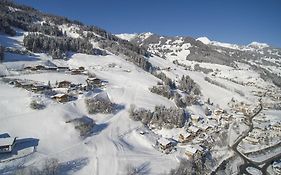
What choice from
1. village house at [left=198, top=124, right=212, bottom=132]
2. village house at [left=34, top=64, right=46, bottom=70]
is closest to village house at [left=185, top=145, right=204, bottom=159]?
village house at [left=198, top=124, right=212, bottom=132]

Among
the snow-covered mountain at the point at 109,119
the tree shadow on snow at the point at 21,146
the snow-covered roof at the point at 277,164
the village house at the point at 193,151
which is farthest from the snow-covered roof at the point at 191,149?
the tree shadow on snow at the point at 21,146

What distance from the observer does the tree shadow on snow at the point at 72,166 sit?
4331 centimetres

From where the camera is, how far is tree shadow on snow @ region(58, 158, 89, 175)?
1705 inches

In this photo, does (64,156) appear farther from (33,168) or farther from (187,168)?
(187,168)

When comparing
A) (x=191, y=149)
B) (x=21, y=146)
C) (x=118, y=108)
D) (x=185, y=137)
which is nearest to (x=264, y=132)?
(x=185, y=137)

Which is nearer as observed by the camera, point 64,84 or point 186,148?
point 186,148

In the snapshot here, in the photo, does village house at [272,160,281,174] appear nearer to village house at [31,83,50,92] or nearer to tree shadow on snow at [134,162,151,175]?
tree shadow on snow at [134,162,151,175]

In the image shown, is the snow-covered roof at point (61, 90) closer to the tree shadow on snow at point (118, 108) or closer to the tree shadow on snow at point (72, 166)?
the tree shadow on snow at point (118, 108)

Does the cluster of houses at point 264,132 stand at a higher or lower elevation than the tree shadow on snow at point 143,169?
higher

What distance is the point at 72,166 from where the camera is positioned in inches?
1775

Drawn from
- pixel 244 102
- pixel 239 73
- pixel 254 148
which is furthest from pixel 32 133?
pixel 239 73

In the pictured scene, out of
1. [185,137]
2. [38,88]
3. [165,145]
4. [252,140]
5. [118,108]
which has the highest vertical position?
[38,88]

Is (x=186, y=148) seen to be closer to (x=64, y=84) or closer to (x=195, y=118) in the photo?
(x=195, y=118)

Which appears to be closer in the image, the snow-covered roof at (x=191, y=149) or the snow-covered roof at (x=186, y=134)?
the snow-covered roof at (x=191, y=149)
